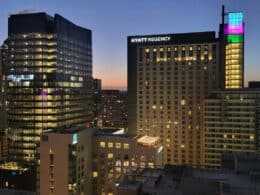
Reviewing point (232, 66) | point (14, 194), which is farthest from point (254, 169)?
point (232, 66)

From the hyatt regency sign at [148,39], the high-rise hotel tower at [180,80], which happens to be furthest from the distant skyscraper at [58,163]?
the hyatt regency sign at [148,39]

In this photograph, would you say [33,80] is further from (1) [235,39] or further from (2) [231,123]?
(1) [235,39]

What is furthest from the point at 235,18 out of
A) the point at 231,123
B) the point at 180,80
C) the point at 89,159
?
the point at 89,159

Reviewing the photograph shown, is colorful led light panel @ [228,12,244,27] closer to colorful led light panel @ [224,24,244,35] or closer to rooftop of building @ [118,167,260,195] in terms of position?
colorful led light panel @ [224,24,244,35]

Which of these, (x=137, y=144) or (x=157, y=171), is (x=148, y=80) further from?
(x=157, y=171)

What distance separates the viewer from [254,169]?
64.4 metres

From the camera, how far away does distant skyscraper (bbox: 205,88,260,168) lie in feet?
448

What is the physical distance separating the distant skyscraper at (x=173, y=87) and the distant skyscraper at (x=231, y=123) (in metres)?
17.7

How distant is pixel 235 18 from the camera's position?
16575 cm

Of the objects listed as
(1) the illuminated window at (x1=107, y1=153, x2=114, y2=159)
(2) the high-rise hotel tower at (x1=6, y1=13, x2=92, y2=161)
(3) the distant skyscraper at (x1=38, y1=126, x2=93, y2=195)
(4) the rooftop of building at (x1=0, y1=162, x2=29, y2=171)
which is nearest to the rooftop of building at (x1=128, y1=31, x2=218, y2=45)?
(2) the high-rise hotel tower at (x1=6, y1=13, x2=92, y2=161)

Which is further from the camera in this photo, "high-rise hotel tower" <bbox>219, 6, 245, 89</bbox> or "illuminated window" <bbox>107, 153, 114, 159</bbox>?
"high-rise hotel tower" <bbox>219, 6, 245, 89</bbox>

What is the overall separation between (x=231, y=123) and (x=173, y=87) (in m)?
39.3

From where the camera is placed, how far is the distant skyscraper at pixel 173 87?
531 feet

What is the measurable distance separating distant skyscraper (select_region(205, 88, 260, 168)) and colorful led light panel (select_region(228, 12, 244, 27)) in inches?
1681
